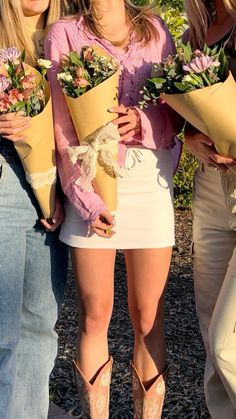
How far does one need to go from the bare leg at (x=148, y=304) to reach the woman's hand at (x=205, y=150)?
1.53 ft

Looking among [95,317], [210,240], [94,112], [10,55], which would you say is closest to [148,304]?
[95,317]

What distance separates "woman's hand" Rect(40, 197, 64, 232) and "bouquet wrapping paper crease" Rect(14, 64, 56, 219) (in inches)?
1.4

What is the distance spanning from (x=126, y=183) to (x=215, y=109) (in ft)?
1.85

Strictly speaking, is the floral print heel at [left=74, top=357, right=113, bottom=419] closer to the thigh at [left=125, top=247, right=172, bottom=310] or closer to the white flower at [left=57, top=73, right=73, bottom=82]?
the thigh at [left=125, top=247, right=172, bottom=310]

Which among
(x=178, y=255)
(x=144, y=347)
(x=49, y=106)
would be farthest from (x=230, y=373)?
(x=178, y=255)

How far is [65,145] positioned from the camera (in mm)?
3250

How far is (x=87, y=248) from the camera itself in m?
3.31

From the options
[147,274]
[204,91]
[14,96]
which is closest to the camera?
[204,91]

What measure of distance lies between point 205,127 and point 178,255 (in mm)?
3856

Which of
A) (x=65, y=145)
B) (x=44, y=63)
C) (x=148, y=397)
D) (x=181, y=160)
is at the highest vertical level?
(x=44, y=63)

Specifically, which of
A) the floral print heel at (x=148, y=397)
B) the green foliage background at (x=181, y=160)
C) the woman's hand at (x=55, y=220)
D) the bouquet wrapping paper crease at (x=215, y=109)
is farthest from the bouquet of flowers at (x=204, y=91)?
the green foliage background at (x=181, y=160)

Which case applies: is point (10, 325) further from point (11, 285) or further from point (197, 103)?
point (197, 103)

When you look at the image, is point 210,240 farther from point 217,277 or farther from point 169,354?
point 169,354

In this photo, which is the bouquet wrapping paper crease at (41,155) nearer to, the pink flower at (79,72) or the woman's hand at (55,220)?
the woman's hand at (55,220)
